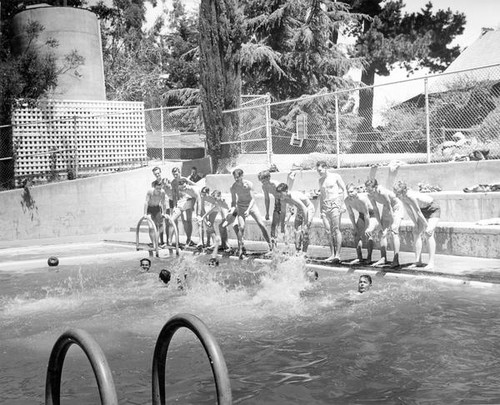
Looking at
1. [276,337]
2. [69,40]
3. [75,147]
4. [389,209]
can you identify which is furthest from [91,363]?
[69,40]

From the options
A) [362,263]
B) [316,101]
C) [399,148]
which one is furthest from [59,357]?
[316,101]

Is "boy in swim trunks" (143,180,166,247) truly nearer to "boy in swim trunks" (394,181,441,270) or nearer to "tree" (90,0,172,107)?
"boy in swim trunks" (394,181,441,270)

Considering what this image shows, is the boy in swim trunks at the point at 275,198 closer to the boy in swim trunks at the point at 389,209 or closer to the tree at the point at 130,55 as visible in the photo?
the boy in swim trunks at the point at 389,209

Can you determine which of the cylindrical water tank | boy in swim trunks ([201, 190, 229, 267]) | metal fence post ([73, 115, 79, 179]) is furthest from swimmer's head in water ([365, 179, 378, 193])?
the cylindrical water tank

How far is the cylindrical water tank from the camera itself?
78.6ft

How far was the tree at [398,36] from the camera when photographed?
3300 centimetres

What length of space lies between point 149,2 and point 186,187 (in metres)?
30.6

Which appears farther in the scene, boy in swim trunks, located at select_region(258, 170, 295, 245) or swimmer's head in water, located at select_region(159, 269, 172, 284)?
boy in swim trunks, located at select_region(258, 170, 295, 245)

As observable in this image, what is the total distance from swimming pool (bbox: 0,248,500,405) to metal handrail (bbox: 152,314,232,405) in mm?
2198

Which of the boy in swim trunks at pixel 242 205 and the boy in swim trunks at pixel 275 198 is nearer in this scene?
the boy in swim trunks at pixel 275 198

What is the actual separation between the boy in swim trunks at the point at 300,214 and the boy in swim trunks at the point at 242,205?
1.06m

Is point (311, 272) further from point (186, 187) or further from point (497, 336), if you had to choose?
point (186, 187)

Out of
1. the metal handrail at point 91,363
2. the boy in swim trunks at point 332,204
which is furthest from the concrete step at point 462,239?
the metal handrail at point 91,363

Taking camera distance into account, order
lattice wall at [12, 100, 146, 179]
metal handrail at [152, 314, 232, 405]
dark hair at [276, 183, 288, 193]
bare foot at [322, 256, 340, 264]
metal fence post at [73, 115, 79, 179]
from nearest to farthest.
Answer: metal handrail at [152, 314, 232, 405], bare foot at [322, 256, 340, 264], dark hair at [276, 183, 288, 193], lattice wall at [12, 100, 146, 179], metal fence post at [73, 115, 79, 179]
